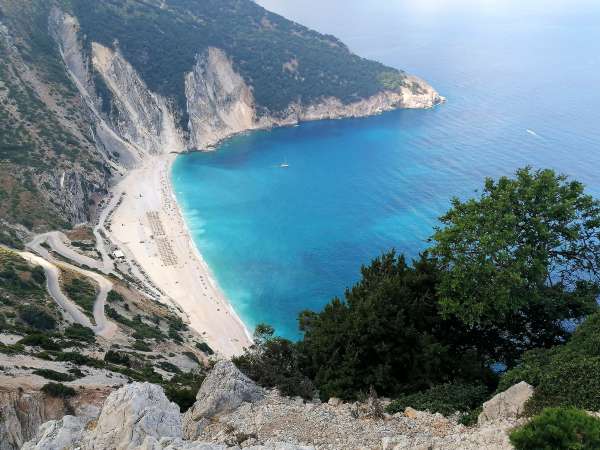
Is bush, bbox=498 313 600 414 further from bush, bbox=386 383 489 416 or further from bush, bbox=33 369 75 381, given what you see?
bush, bbox=33 369 75 381

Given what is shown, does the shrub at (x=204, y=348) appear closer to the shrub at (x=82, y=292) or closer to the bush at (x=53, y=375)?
the shrub at (x=82, y=292)

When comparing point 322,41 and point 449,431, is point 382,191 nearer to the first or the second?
point 449,431

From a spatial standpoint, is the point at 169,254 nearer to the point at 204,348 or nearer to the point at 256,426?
the point at 204,348

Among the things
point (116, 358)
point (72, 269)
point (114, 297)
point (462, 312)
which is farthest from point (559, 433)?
point (72, 269)

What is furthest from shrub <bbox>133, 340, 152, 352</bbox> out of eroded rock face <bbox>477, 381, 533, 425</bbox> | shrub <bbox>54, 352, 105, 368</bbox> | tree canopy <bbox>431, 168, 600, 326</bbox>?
eroded rock face <bbox>477, 381, 533, 425</bbox>

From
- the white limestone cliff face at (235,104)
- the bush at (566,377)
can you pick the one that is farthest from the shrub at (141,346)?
the white limestone cliff face at (235,104)

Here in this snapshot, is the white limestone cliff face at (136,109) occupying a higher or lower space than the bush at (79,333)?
higher
